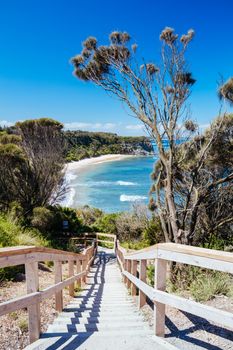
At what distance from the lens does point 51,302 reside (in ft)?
14.3

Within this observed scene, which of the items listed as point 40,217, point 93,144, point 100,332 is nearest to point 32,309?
point 100,332

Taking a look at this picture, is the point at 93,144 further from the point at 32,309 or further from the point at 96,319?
the point at 32,309

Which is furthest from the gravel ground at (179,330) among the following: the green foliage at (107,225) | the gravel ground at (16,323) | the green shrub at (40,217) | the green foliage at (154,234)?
the green foliage at (107,225)

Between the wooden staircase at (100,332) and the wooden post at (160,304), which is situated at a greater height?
the wooden post at (160,304)

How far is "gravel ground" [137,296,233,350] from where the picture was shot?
9.31 ft

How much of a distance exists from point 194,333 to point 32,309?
1.61 metres

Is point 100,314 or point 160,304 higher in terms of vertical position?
point 160,304

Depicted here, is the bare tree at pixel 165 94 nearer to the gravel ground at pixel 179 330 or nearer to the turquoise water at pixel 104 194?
the gravel ground at pixel 179 330

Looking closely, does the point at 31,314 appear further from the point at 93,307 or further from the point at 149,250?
the point at 93,307

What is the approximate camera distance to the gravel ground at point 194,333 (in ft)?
9.31

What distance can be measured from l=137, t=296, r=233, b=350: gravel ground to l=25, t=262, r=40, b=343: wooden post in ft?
4.13

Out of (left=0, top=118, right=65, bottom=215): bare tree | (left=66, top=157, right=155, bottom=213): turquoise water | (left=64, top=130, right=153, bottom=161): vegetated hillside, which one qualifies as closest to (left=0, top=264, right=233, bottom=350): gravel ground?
(left=0, top=118, right=65, bottom=215): bare tree

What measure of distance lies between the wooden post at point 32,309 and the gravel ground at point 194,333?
1.26 m

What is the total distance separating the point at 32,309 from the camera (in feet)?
9.73
